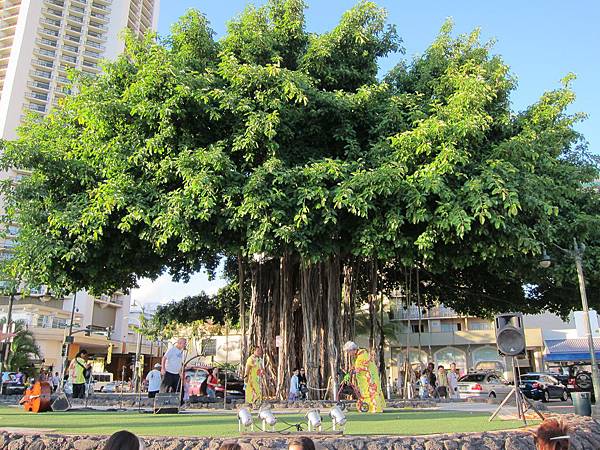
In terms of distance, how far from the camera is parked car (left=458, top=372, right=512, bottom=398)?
22.5m

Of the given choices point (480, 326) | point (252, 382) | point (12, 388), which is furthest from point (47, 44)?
point (252, 382)

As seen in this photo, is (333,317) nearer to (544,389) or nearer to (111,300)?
(544,389)

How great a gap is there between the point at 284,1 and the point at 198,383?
1528 cm

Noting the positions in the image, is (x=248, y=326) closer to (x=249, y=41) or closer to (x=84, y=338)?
(x=249, y=41)

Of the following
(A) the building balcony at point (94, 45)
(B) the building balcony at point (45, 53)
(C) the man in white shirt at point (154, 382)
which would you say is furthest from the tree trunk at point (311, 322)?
(A) the building balcony at point (94, 45)

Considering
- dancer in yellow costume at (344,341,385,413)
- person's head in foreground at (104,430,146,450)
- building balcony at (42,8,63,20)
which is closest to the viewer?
person's head in foreground at (104,430,146,450)

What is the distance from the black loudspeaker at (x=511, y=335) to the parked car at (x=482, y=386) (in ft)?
49.3

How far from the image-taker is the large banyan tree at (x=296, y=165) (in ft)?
36.2

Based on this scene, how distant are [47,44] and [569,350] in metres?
66.2

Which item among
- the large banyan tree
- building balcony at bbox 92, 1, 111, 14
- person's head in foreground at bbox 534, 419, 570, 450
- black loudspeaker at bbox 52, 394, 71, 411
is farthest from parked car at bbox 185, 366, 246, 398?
building balcony at bbox 92, 1, 111, 14

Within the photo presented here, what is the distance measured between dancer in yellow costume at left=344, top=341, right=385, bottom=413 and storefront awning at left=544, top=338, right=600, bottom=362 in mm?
29687

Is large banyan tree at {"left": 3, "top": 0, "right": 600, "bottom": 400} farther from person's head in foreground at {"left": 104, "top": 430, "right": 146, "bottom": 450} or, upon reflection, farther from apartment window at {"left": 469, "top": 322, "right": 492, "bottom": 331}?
apartment window at {"left": 469, "top": 322, "right": 492, "bottom": 331}

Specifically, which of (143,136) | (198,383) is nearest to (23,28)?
(198,383)

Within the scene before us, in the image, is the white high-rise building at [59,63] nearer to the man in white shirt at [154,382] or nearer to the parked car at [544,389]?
the man in white shirt at [154,382]
